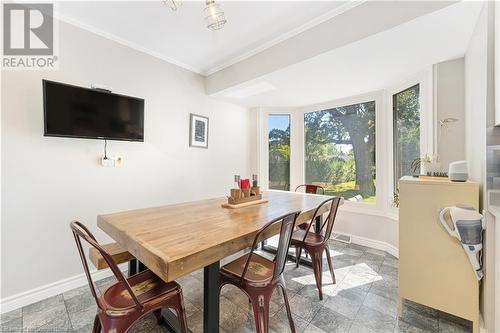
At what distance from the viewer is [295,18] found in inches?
83.1

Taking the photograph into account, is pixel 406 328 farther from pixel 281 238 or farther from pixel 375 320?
pixel 281 238

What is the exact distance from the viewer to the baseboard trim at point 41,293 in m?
1.84

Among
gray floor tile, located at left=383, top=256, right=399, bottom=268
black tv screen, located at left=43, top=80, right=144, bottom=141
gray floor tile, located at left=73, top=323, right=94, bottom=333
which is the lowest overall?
gray floor tile, located at left=73, top=323, right=94, bottom=333

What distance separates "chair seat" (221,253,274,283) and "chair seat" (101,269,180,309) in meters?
0.34

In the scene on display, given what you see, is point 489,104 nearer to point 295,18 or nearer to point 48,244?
point 295,18

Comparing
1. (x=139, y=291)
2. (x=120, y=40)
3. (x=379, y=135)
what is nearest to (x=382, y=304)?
(x=139, y=291)

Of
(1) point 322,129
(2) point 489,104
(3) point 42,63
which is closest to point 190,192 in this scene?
(3) point 42,63

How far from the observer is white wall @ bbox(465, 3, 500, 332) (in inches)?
55.7

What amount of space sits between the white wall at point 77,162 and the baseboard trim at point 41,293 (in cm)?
4

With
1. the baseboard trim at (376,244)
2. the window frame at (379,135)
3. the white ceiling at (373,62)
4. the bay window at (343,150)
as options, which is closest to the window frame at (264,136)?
the window frame at (379,135)

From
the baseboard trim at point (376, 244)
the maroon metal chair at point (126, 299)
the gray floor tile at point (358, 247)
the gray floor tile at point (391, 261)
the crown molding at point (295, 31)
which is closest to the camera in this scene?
the maroon metal chair at point (126, 299)

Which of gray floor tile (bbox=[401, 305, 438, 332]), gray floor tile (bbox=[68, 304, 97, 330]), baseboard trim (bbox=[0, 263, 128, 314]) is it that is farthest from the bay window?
baseboard trim (bbox=[0, 263, 128, 314])

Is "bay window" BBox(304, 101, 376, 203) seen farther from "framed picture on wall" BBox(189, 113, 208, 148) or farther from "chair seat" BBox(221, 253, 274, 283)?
"chair seat" BBox(221, 253, 274, 283)

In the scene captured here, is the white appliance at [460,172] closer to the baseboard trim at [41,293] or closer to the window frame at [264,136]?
the window frame at [264,136]
